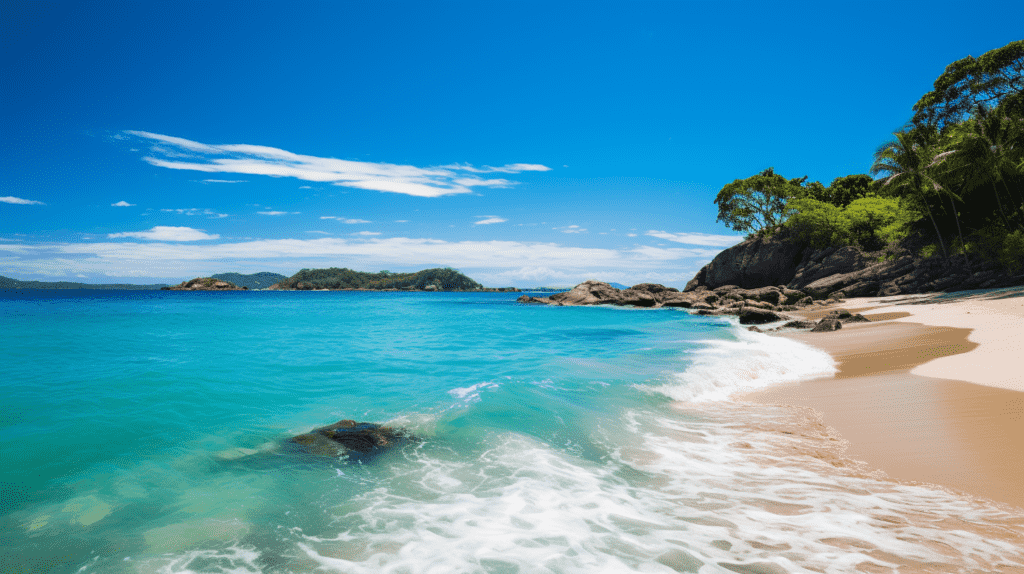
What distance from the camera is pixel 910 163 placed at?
101 feet

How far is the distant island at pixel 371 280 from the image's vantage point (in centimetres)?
15600

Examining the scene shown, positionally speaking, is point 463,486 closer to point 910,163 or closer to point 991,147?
point 991,147

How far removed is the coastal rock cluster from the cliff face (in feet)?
6.48

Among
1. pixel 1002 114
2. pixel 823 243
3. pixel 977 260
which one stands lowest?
pixel 977 260

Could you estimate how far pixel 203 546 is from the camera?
390 cm

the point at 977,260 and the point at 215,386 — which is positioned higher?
the point at 977,260

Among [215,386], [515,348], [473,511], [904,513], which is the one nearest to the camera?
[904,513]

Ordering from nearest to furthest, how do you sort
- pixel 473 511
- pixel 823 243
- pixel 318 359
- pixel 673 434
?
1. pixel 473 511
2. pixel 673 434
3. pixel 318 359
4. pixel 823 243

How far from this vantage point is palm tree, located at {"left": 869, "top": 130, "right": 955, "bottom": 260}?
99.1 feet

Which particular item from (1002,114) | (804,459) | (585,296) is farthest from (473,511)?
(585,296)

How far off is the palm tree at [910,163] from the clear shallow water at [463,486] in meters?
30.4

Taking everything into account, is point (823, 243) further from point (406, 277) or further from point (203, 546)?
point (406, 277)

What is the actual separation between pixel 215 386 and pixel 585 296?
51219 mm

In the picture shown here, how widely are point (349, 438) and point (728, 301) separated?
3933 cm
